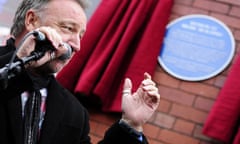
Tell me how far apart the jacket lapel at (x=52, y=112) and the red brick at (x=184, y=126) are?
105cm

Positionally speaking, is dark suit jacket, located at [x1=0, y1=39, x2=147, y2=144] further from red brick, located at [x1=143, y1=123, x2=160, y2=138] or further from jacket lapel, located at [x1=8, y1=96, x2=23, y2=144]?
red brick, located at [x1=143, y1=123, x2=160, y2=138]

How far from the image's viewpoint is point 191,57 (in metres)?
2.75

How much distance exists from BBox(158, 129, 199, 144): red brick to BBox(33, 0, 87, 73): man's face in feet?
3.90

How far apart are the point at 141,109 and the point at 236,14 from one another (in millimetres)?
1220

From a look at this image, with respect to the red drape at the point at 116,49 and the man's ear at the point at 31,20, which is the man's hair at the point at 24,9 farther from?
the red drape at the point at 116,49

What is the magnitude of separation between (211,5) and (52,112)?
1.38m

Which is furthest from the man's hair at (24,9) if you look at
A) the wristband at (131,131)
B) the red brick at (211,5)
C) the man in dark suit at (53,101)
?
the red brick at (211,5)

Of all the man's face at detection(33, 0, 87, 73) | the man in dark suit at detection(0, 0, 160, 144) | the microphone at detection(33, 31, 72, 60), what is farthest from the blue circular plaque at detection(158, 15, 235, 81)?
the microphone at detection(33, 31, 72, 60)

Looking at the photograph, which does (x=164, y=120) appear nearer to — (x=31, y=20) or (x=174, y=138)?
(x=174, y=138)

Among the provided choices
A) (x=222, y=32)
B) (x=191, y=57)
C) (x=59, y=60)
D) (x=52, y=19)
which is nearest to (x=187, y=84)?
(x=191, y=57)

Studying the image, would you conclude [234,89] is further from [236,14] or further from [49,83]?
[49,83]

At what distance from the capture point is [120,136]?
1747 mm

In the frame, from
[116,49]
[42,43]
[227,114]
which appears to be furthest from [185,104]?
[42,43]

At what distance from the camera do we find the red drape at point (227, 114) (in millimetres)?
2512
